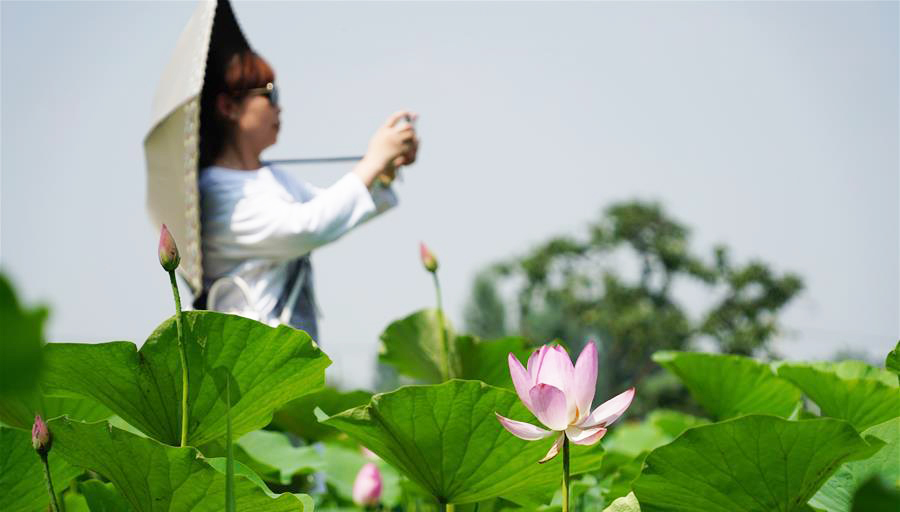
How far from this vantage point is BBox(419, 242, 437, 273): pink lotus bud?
0.82 metres

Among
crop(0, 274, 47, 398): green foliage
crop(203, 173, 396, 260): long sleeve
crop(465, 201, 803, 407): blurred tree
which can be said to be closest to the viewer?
crop(0, 274, 47, 398): green foliage

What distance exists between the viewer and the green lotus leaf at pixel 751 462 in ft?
1.64

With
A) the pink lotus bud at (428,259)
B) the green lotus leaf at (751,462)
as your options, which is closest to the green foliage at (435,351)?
the pink lotus bud at (428,259)

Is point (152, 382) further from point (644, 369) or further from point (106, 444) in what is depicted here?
point (644, 369)

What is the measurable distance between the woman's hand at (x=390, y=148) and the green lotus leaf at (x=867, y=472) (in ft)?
3.38

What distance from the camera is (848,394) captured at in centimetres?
80

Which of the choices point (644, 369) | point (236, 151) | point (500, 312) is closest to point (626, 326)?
point (644, 369)

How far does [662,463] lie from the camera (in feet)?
1.73

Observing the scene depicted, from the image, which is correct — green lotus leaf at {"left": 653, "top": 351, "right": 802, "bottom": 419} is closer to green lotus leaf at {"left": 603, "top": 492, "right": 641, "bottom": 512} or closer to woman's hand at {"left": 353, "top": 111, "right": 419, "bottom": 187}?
green lotus leaf at {"left": 603, "top": 492, "right": 641, "bottom": 512}

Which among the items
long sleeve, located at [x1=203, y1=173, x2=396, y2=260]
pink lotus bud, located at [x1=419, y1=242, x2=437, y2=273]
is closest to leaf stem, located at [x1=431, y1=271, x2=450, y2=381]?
pink lotus bud, located at [x1=419, y1=242, x2=437, y2=273]

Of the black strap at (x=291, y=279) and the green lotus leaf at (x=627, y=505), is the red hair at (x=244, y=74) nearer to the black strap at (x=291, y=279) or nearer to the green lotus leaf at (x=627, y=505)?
the black strap at (x=291, y=279)

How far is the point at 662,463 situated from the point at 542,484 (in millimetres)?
115

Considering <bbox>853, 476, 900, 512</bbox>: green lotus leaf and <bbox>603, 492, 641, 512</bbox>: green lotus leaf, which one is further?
<bbox>603, 492, 641, 512</bbox>: green lotus leaf

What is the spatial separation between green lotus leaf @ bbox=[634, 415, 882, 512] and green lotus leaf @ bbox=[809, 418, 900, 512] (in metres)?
0.05
